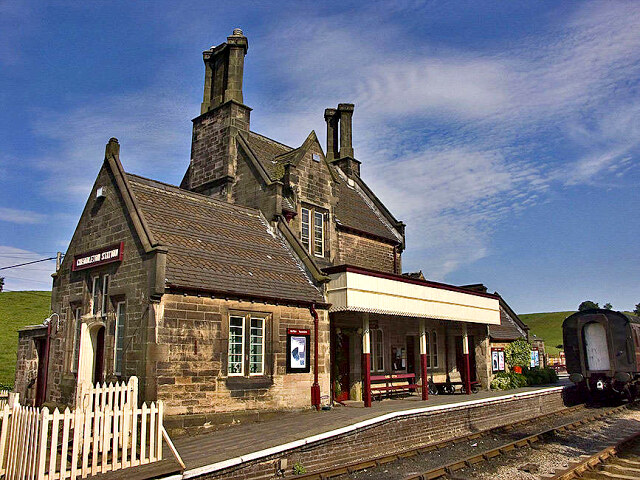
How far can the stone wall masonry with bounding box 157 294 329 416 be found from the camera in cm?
1284

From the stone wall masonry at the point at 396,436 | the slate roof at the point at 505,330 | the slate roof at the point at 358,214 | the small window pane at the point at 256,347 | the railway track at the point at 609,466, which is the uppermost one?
the slate roof at the point at 358,214

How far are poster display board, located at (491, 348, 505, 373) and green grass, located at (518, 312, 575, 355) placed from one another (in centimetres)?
7192

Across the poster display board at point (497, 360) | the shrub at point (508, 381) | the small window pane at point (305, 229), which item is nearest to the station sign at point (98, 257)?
the small window pane at point (305, 229)

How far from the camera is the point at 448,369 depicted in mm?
→ 25906

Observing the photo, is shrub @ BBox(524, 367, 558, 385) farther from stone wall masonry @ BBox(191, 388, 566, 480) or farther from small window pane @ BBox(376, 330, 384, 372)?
small window pane @ BBox(376, 330, 384, 372)

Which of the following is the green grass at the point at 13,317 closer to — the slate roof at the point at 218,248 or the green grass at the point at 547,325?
the slate roof at the point at 218,248

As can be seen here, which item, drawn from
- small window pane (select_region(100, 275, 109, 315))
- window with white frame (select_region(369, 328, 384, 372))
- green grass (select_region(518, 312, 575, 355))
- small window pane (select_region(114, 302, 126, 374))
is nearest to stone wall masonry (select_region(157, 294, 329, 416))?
small window pane (select_region(114, 302, 126, 374))

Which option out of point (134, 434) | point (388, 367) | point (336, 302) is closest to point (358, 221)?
point (388, 367)

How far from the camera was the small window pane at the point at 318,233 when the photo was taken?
21.3m

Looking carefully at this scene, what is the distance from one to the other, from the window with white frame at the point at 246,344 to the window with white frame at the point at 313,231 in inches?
239

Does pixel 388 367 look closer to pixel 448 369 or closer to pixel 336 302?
pixel 448 369

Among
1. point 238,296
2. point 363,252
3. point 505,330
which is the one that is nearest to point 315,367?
point 238,296

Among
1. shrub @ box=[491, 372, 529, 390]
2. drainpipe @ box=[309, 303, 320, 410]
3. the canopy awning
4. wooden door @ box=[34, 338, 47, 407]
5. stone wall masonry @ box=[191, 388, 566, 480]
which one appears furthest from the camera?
shrub @ box=[491, 372, 529, 390]

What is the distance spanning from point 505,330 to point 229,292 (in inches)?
Result: 967
